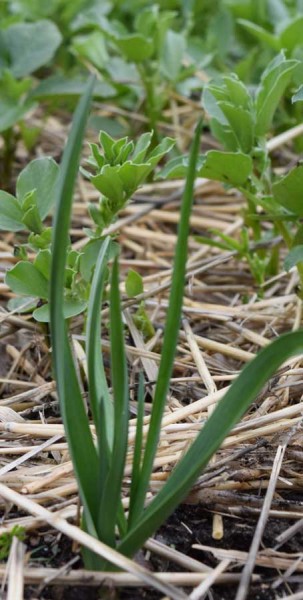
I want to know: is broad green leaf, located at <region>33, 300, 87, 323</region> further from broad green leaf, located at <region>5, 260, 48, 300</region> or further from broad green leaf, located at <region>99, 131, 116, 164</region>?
broad green leaf, located at <region>99, 131, 116, 164</region>

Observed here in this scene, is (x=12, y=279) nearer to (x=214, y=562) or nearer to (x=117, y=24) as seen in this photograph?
(x=214, y=562)

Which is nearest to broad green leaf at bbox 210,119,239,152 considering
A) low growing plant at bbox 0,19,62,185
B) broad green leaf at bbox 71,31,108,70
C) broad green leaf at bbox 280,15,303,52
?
broad green leaf at bbox 280,15,303,52

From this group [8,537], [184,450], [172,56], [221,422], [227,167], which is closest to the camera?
[221,422]

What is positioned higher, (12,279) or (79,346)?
(12,279)

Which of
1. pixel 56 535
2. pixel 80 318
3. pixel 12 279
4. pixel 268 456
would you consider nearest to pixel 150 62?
pixel 80 318

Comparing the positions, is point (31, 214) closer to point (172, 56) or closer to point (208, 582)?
point (208, 582)

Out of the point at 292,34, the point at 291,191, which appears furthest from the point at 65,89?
the point at 291,191

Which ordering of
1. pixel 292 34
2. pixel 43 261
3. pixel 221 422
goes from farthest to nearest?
pixel 292 34, pixel 43 261, pixel 221 422
